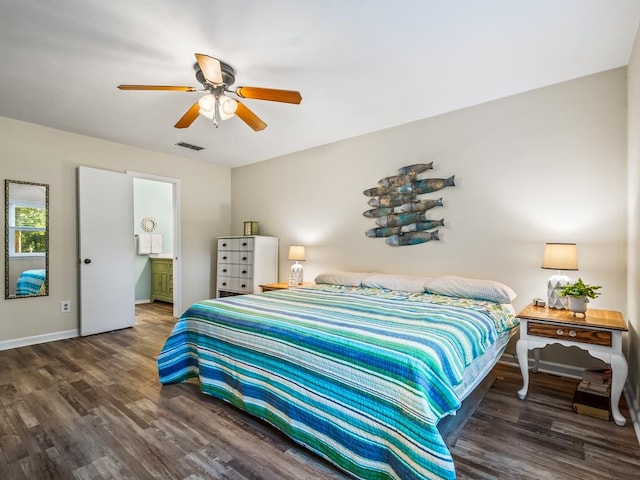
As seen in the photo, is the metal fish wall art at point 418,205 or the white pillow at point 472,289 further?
the metal fish wall art at point 418,205

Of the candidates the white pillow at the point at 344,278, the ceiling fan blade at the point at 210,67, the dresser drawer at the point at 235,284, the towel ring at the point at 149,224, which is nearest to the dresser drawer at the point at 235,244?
the dresser drawer at the point at 235,284

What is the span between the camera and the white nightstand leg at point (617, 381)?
200 centimetres

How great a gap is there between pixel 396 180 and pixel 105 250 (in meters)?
3.76

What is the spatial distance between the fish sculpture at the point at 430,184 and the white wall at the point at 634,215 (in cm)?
134

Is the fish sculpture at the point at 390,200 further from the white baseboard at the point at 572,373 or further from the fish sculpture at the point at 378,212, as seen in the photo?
the white baseboard at the point at 572,373

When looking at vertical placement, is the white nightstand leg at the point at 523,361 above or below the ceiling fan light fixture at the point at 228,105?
below

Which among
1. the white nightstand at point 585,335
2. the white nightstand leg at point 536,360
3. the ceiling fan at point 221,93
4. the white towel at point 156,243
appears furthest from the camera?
the white towel at point 156,243

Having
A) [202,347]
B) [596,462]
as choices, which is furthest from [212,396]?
[596,462]

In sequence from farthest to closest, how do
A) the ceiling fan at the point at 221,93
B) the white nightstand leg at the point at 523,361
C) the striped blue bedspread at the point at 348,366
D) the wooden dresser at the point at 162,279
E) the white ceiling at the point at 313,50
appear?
the wooden dresser at the point at 162,279 → the white nightstand leg at the point at 523,361 → the ceiling fan at the point at 221,93 → the white ceiling at the point at 313,50 → the striped blue bedspread at the point at 348,366

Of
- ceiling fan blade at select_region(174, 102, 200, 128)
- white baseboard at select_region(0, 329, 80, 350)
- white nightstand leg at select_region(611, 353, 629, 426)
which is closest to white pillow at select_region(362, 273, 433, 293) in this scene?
white nightstand leg at select_region(611, 353, 629, 426)

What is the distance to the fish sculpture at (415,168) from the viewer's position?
3.49 meters

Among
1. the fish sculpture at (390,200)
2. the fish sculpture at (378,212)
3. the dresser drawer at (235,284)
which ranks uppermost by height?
the fish sculpture at (390,200)

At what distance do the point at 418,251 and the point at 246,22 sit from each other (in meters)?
2.65

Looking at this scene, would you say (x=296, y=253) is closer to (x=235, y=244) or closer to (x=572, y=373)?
(x=235, y=244)
